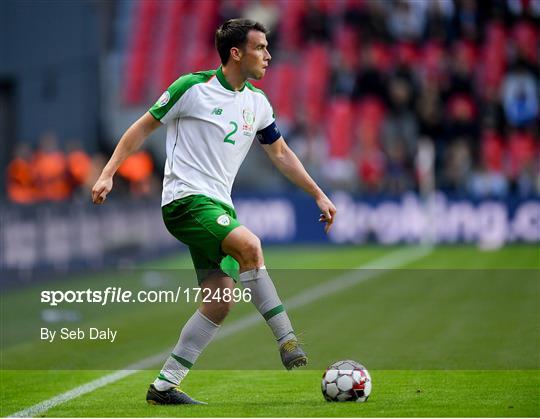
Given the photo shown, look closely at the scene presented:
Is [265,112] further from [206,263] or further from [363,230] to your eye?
[363,230]

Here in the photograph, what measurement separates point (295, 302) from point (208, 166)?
7.48m

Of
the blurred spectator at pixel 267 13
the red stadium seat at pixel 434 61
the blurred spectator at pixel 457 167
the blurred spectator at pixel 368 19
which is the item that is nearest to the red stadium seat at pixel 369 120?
the red stadium seat at pixel 434 61

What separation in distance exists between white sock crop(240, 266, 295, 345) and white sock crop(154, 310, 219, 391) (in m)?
0.35

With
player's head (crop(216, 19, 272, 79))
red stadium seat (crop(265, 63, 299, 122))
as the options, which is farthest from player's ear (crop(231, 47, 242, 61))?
red stadium seat (crop(265, 63, 299, 122))

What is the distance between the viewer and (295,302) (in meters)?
14.5

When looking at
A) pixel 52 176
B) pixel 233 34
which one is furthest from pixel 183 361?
pixel 52 176

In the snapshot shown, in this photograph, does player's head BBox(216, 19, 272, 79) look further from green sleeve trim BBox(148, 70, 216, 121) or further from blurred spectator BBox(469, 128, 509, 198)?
blurred spectator BBox(469, 128, 509, 198)

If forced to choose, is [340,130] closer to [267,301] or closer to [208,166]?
[208,166]

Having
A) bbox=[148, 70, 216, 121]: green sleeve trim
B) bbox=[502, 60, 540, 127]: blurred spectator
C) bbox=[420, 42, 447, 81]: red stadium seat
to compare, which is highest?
bbox=[148, 70, 216, 121]: green sleeve trim

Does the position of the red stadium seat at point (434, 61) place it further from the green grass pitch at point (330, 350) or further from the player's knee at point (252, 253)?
the player's knee at point (252, 253)

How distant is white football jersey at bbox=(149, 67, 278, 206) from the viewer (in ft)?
23.3

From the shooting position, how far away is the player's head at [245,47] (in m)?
7.15

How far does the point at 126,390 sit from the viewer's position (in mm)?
8070

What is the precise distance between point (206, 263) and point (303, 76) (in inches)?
832
